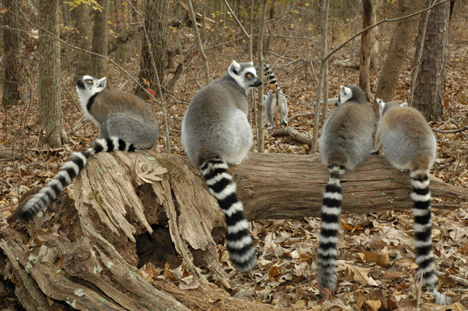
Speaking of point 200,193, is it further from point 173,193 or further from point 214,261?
Answer: point 214,261

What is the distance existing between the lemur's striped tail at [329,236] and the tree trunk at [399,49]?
11.8ft

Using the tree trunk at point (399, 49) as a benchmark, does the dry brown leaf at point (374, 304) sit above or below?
below

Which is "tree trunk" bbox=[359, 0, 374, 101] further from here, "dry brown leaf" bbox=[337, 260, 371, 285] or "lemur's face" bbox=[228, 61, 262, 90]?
"dry brown leaf" bbox=[337, 260, 371, 285]

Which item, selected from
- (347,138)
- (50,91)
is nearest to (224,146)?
(347,138)

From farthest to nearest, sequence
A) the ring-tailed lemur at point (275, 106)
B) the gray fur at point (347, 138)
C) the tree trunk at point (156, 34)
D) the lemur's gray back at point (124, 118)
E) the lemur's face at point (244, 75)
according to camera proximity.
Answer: the ring-tailed lemur at point (275, 106) < the tree trunk at point (156, 34) < the lemur's face at point (244, 75) < the lemur's gray back at point (124, 118) < the gray fur at point (347, 138)

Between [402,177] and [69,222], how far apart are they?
12.5 ft

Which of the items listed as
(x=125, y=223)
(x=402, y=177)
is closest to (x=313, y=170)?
(x=402, y=177)

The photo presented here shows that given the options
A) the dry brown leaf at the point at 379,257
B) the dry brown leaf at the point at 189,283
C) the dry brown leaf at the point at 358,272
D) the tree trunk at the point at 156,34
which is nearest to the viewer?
the dry brown leaf at the point at 189,283

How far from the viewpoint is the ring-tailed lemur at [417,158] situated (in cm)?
367

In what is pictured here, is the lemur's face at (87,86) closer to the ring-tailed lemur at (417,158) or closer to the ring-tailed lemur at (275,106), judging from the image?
the ring-tailed lemur at (417,158)

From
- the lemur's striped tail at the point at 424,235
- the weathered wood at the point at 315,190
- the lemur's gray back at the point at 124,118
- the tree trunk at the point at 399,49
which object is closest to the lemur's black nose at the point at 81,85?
the lemur's gray back at the point at 124,118

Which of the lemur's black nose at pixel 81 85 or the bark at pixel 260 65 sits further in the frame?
the lemur's black nose at pixel 81 85

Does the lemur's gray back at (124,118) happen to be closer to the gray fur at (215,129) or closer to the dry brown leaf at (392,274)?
the gray fur at (215,129)

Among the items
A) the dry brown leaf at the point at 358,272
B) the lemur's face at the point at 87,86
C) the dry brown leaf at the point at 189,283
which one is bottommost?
the dry brown leaf at the point at 358,272
